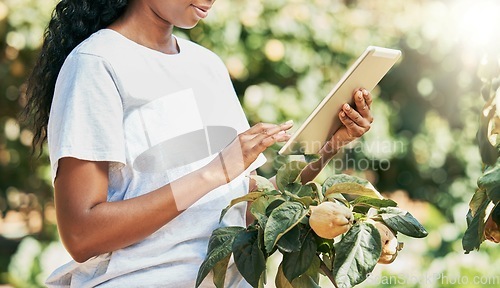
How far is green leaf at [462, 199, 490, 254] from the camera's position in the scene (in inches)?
63.2

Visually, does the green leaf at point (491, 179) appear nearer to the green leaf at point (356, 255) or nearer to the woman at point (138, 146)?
the green leaf at point (356, 255)

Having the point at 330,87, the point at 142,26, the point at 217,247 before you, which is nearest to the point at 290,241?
the point at 217,247

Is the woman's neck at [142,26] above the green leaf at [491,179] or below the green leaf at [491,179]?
above

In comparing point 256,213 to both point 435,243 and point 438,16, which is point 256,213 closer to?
point 435,243

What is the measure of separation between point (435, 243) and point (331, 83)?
0.97m

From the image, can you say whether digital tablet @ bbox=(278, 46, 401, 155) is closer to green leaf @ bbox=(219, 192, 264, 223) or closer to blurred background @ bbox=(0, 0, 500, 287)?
green leaf @ bbox=(219, 192, 264, 223)

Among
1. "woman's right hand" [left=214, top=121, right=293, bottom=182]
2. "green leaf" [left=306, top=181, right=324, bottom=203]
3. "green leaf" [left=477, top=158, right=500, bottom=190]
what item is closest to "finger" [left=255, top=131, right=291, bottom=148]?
"woman's right hand" [left=214, top=121, right=293, bottom=182]

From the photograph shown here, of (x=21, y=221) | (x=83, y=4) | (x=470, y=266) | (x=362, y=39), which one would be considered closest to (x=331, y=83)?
(x=362, y=39)

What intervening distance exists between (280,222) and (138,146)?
1.11ft

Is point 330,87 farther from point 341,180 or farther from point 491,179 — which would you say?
point 491,179

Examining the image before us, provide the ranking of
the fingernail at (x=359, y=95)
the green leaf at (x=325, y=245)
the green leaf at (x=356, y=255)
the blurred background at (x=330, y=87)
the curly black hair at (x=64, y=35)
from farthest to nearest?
the blurred background at (x=330, y=87)
the curly black hair at (x=64, y=35)
the fingernail at (x=359, y=95)
the green leaf at (x=325, y=245)
the green leaf at (x=356, y=255)

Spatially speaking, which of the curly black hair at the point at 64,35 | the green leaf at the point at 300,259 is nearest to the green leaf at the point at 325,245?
the green leaf at the point at 300,259

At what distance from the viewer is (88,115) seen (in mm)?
1666

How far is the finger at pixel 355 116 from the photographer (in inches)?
71.8
